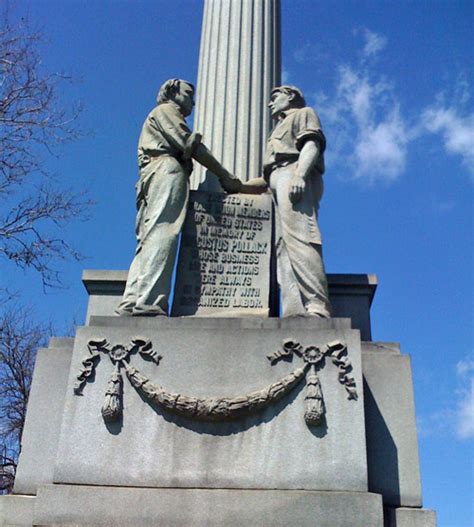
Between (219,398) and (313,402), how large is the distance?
1125mm

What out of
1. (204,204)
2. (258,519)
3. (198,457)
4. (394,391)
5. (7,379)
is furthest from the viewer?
(7,379)

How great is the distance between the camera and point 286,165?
9859 mm

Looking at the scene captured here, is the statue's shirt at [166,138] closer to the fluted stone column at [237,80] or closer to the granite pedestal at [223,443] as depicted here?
the fluted stone column at [237,80]

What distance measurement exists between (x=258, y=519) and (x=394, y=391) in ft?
8.61

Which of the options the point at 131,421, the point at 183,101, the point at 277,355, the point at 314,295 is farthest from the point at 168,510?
the point at 183,101

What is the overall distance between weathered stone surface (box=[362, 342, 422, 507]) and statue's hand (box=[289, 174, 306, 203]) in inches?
90.8

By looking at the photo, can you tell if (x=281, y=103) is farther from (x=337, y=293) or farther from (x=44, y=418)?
(x=44, y=418)

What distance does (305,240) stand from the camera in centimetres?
910

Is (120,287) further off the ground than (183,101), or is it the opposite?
(183,101)

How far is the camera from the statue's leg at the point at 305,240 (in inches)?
346

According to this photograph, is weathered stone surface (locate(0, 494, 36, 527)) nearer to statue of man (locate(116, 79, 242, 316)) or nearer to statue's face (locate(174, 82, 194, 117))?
statue of man (locate(116, 79, 242, 316))

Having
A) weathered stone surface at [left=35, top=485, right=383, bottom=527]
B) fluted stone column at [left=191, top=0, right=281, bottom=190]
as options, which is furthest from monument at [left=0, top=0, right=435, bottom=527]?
fluted stone column at [left=191, top=0, right=281, bottom=190]

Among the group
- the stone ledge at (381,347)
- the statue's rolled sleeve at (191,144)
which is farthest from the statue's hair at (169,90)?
the stone ledge at (381,347)

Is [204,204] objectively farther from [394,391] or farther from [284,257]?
[394,391]
